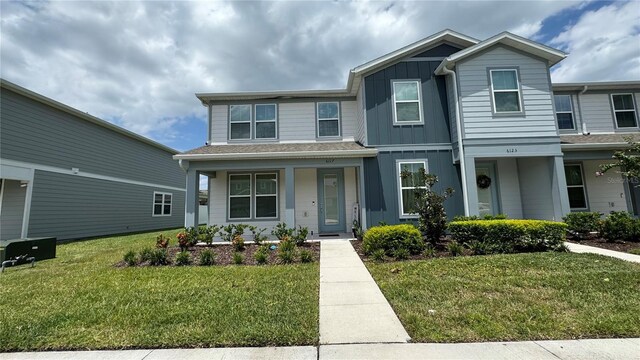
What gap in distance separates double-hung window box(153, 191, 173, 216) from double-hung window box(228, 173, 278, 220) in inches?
381

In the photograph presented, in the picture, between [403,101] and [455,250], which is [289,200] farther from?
[403,101]

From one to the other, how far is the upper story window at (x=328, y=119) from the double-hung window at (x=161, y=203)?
1261 centimetres

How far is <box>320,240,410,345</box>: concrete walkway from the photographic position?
3203mm

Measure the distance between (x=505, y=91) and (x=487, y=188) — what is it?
11.6 ft

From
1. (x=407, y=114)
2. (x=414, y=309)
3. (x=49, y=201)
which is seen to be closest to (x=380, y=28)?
(x=407, y=114)

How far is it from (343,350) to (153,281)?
4.27 metres

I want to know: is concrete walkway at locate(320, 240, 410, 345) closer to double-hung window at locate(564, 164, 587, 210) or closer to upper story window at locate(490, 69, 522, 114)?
upper story window at locate(490, 69, 522, 114)

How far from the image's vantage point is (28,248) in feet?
25.1

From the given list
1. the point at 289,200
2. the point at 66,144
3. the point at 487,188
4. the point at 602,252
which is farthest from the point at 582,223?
the point at 66,144

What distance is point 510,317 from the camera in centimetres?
354

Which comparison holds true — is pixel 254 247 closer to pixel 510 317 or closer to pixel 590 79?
pixel 510 317

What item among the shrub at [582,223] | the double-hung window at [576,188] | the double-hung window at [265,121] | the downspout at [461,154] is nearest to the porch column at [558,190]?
the shrub at [582,223]

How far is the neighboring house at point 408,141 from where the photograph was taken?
9.52 meters

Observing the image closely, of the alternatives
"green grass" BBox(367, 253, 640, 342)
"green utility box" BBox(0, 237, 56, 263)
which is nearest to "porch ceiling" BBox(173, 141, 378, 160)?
"green utility box" BBox(0, 237, 56, 263)
